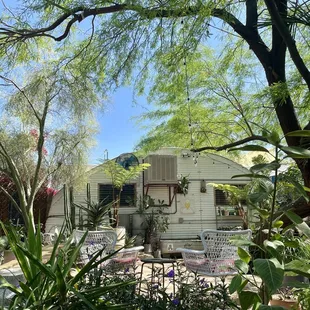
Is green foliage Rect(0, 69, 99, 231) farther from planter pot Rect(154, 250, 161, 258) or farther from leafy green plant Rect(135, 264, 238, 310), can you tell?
leafy green plant Rect(135, 264, 238, 310)

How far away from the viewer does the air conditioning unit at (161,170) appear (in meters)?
10.8

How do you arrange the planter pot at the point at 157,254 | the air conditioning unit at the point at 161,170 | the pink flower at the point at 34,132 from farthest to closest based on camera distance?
the air conditioning unit at the point at 161,170 < the planter pot at the point at 157,254 < the pink flower at the point at 34,132

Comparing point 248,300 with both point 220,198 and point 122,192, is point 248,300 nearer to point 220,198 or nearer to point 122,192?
point 122,192

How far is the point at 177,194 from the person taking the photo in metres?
11.5

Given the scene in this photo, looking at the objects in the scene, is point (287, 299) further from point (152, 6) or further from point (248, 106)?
point (152, 6)

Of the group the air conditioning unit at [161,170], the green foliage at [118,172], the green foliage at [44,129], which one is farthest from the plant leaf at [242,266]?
Result: the air conditioning unit at [161,170]

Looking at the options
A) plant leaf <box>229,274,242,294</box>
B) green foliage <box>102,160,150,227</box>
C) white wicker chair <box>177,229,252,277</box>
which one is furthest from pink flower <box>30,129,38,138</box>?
plant leaf <box>229,274,242,294</box>

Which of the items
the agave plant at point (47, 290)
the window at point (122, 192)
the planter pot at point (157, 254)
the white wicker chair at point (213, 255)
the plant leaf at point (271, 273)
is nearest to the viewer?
the plant leaf at point (271, 273)

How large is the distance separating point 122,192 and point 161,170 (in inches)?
62.9

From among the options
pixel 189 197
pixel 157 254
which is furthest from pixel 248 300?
pixel 189 197

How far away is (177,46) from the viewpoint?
2.93 meters

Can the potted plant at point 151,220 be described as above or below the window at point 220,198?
below

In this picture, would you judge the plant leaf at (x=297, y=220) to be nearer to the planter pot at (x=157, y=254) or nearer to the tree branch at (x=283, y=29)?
the tree branch at (x=283, y=29)

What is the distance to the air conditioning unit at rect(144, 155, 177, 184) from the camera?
35.5 feet
